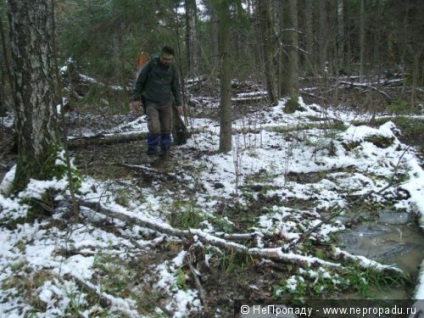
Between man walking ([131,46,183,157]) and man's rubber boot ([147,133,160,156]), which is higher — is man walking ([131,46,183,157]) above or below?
above

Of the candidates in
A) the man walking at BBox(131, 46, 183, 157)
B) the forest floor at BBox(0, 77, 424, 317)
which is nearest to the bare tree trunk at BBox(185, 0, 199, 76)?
the man walking at BBox(131, 46, 183, 157)

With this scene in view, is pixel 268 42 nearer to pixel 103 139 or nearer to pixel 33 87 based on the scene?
pixel 103 139

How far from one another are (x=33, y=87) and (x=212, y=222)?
8.41ft

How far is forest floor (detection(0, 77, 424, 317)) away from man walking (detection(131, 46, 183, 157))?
0.44m

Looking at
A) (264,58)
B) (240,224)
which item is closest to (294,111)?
(264,58)

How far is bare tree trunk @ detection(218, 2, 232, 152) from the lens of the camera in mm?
6286

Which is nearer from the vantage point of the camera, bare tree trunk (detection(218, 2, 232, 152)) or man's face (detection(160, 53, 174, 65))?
bare tree trunk (detection(218, 2, 232, 152))

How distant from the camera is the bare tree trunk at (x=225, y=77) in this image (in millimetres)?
6286

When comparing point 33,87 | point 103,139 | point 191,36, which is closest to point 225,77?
point 191,36

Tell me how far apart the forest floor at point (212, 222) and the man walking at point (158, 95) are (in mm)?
440

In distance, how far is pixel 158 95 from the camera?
Answer: 269 inches

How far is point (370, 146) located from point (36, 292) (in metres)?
6.00

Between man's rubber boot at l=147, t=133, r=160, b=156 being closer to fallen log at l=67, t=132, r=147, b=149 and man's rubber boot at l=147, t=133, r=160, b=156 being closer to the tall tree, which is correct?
fallen log at l=67, t=132, r=147, b=149

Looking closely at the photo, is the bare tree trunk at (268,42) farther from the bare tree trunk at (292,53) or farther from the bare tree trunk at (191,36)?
the bare tree trunk at (191,36)
